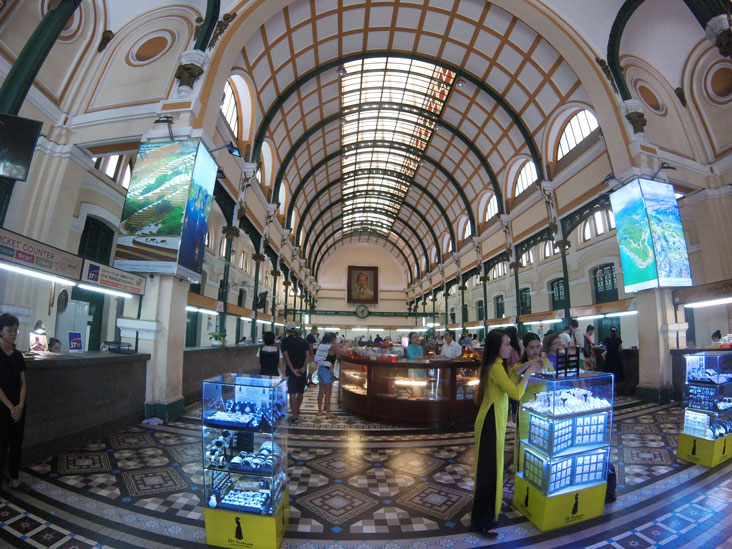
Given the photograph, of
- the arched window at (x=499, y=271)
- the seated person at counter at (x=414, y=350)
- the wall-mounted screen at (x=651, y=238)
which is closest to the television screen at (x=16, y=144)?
the seated person at counter at (x=414, y=350)

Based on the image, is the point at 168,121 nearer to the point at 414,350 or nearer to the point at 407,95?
the point at 414,350

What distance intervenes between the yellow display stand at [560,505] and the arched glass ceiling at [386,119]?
Result: 1354 centimetres

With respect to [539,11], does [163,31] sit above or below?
below

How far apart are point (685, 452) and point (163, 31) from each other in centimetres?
1150

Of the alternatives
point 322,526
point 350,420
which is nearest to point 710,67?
point 350,420

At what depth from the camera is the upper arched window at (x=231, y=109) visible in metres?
9.18

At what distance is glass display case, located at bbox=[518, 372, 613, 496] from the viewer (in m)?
2.39

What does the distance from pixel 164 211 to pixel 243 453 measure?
489cm

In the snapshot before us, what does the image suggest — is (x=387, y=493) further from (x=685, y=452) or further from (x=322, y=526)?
(x=685, y=452)

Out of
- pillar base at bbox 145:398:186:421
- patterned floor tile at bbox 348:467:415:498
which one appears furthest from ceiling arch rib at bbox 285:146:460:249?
patterned floor tile at bbox 348:467:415:498

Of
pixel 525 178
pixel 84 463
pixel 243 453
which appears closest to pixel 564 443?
pixel 243 453

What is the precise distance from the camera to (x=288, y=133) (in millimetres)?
13039

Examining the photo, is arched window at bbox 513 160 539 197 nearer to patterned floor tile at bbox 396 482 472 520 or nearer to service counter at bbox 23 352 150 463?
patterned floor tile at bbox 396 482 472 520

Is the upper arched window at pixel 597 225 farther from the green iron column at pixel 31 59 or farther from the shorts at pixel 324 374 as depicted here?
the green iron column at pixel 31 59
